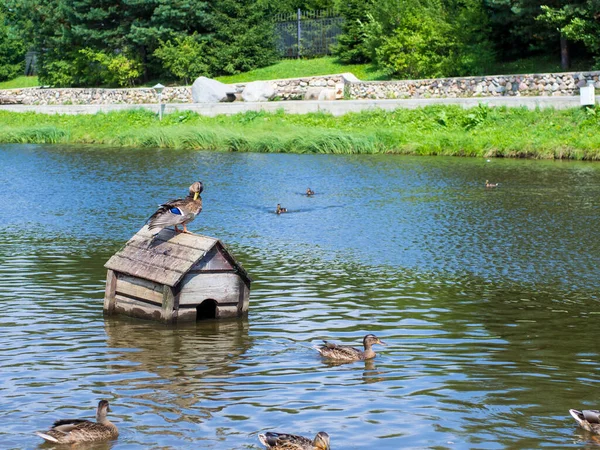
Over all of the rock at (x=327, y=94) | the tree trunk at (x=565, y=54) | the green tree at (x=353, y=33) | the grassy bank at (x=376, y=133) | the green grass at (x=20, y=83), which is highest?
the green tree at (x=353, y=33)

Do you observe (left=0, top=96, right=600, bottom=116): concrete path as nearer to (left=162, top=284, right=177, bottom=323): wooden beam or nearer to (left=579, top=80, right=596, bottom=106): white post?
(left=579, top=80, right=596, bottom=106): white post

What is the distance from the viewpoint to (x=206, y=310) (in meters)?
14.5

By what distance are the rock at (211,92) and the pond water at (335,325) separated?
23292 mm

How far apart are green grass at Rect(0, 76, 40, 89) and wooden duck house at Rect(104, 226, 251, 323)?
206 feet

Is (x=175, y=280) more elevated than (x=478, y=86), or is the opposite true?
(x=478, y=86)

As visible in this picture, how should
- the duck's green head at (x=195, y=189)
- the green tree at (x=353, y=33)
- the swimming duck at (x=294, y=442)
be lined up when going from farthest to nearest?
the green tree at (x=353, y=33) → the duck's green head at (x=195, y=189) → the swimming duck at (x=294, y=442)

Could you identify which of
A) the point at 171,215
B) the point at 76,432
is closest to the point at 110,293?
the point at 171,215

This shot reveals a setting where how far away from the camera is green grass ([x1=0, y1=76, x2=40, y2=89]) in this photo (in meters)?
74.7

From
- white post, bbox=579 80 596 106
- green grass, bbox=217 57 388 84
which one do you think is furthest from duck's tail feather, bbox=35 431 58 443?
→ green grass, bbox=217 57 388 84

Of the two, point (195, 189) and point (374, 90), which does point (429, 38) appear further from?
point (195, 189)

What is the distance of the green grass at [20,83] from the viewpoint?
245 feet

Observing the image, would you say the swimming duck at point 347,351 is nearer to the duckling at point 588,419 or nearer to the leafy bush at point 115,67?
the duckling at point 588,419

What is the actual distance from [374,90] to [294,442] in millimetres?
40847

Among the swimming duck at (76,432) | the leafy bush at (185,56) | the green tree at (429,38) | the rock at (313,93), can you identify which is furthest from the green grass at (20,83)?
the swimming duck at (76,432)
